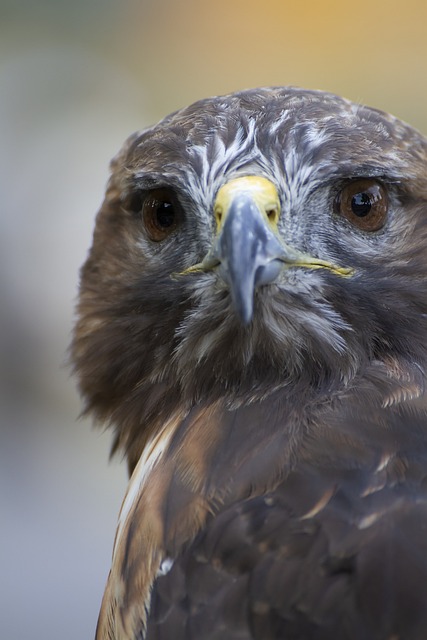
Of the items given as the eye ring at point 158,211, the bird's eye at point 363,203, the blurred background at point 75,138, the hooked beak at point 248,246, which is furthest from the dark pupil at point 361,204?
the blurred background at point 75,138

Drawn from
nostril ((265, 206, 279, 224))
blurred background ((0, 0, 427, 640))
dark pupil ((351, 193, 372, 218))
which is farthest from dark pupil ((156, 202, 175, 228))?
blurred background ((0, 0, 427, 640))

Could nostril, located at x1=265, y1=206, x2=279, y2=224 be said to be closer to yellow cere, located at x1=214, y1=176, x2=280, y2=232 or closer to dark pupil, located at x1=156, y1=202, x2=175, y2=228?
yellow cere, located at x1=214, y1=176, x2=280, y2=232

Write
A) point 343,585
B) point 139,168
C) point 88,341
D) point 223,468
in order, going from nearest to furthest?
point 343,585
point 223,468
point 139,168
point 88,341

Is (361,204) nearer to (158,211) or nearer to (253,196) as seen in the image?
(253,196)

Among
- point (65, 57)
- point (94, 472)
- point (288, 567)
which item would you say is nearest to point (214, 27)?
point (65, 57)

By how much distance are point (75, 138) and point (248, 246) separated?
9.21 m

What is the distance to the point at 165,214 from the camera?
2527 mm

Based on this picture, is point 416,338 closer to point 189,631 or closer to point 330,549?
point 330,549

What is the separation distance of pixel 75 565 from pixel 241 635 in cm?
484

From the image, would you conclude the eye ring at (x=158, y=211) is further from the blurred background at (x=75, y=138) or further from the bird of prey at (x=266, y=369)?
the blurred background at (x=75, y=138)

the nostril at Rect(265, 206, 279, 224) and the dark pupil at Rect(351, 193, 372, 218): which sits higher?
the nostril at Rect(265, 206, 279, 224)

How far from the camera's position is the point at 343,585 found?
187 centimetres

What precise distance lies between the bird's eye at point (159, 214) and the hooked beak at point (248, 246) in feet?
0.62

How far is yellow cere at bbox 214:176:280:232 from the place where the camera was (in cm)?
223
